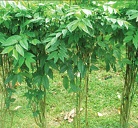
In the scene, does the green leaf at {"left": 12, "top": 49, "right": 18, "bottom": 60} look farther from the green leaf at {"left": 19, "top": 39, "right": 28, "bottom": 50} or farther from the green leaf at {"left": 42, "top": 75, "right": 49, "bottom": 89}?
the green leaf at {"left": 42, "top": 75, "right": 49, "bottom": 89}

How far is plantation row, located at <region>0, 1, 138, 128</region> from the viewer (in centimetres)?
196

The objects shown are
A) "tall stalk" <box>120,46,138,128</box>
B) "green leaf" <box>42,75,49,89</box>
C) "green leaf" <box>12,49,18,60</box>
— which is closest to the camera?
"green leaf" <box>12,49,18,60</box>

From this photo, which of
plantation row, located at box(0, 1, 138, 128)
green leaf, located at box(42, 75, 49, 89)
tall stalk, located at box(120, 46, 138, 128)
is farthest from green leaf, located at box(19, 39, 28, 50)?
tall stalk, located at box(120, 46, 138, 128)

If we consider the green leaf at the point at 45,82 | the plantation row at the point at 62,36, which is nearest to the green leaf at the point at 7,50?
the plantation row at the point at 62,36

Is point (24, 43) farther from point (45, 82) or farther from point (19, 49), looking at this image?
point (45, 82)

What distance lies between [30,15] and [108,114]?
6.25 feet

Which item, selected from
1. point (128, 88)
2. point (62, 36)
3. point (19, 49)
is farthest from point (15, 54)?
point (128, 88)

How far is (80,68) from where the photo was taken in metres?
2.18

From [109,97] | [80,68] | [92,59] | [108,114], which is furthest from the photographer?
[109,97]

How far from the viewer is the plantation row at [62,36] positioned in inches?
77.1

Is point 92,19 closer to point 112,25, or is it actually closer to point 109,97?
point 112,25

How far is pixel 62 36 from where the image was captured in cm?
203

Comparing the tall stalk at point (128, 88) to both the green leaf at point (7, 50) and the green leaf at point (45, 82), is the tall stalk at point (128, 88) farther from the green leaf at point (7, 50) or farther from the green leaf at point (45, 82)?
the green leaf at point (7, 50)

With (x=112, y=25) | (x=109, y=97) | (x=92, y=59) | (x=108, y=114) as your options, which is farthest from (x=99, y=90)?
(x=112, y=25)
